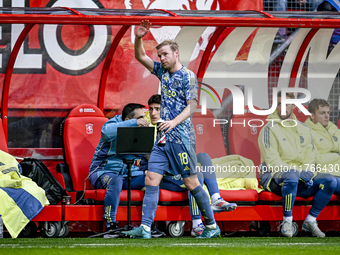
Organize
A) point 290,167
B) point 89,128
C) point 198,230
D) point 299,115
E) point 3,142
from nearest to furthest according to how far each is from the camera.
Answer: point 198,230 → point 290,167 → point 3,142 → point 89,128 → point 299,115

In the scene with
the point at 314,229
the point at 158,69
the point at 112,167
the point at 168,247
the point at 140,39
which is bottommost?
the point at 314,229

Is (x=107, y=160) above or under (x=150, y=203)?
above

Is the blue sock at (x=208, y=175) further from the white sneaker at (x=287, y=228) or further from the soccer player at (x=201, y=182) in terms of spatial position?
the white sneaker at (x=287, y=228)

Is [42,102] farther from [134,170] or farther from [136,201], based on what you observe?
[136,201]

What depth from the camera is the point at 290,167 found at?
17.0 ft

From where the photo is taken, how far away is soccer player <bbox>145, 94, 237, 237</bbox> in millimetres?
4789

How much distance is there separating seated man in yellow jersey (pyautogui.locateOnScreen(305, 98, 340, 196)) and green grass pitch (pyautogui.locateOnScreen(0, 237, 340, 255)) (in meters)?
1.40

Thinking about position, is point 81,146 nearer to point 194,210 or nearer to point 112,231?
point 112,231

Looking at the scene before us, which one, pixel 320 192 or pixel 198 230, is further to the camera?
pixel 320 192

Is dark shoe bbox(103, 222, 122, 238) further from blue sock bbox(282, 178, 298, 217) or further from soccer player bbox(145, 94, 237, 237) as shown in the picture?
blue sock bbox(282, 178, 298, 217)

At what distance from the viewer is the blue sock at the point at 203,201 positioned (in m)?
4.39

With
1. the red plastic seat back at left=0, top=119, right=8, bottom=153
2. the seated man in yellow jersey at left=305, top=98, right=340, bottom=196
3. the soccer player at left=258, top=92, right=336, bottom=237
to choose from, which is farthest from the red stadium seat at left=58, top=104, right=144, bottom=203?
the seated man in yellow jersey at left=305, top=98, right=340, bottom=196

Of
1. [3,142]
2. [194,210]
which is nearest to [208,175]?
[194,210]

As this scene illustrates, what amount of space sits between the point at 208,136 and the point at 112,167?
1251 mm
